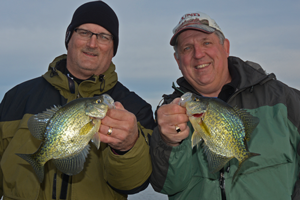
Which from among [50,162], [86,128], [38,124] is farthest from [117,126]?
[50,162]

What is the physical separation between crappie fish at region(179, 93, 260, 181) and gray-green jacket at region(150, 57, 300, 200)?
439 mm

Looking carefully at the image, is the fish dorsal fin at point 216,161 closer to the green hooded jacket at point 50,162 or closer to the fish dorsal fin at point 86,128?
the green hooded jacket at point 50,162

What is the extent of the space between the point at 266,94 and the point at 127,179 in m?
→ 2.34

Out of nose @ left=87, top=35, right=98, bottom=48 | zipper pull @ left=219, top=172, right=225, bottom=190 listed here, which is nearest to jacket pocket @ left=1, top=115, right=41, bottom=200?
nose @ left=87, top=35, right=98, bottom=48

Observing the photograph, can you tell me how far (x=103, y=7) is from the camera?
14.4 ft

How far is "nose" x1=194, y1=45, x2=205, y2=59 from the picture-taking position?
13.7ft

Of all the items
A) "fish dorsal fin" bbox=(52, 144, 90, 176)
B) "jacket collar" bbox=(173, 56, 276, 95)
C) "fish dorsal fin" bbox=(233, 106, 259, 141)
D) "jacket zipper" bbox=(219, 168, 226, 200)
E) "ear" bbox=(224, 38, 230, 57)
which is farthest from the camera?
"ear" bbox=(224, 38, 230, 57)

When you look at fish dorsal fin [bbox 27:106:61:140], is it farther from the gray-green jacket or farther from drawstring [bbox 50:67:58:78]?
the gray-green jacket

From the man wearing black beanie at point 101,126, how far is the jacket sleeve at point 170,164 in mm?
111

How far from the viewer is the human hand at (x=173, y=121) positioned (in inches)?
117

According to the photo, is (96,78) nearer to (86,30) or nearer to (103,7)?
(86,30)

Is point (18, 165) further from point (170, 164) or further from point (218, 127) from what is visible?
point (218, 127)

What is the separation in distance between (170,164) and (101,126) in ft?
3.42

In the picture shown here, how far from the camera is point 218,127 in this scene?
2947 mm
